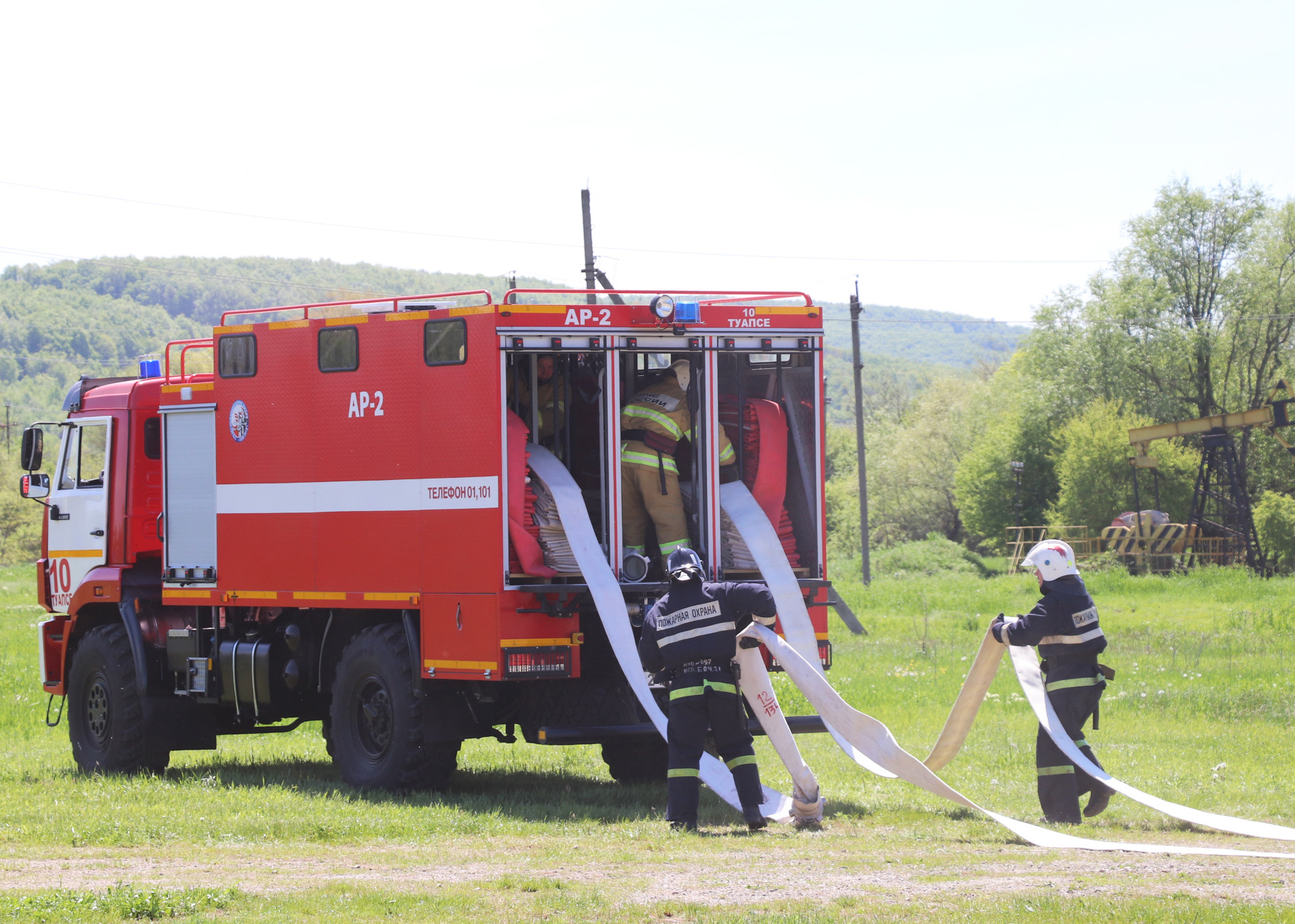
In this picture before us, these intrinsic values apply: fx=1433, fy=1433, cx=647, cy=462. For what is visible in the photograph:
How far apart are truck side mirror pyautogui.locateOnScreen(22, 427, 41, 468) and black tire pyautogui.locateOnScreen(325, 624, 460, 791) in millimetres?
3828

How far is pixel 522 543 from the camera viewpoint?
987cm

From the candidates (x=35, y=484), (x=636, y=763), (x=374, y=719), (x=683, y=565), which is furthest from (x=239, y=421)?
(x=683, y=565)

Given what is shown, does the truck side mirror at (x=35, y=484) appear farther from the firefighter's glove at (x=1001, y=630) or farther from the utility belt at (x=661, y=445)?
the firefighter's glove at (x=1001, y=630)

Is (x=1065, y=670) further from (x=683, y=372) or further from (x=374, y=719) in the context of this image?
(x=374, y=719)

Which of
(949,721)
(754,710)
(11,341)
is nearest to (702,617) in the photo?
(754,710)

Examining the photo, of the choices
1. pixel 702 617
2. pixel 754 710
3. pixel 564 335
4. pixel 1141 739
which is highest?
pixel 564 335

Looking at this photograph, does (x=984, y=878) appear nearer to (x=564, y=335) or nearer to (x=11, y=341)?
(x=564, y=335)

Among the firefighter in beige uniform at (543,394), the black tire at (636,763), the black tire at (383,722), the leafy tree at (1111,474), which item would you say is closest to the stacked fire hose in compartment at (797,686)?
the firefighter in beige uniform at (543,394)

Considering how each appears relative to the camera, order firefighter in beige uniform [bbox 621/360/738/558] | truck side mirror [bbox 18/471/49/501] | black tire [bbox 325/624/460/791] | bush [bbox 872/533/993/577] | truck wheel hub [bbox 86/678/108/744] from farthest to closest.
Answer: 1. bush [bbox 872/533/993/577]
2. truck side mirror [bbox 18/471/49/501]
3. truck wheel hub [bbox 86/678/108/744]
4. firefighter in beige uniform [bbox 621/360/738/558]
5. black tire [bbox 325/624/460/791]

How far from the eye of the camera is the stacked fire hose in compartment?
358 inches

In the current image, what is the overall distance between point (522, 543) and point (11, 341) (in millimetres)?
189354

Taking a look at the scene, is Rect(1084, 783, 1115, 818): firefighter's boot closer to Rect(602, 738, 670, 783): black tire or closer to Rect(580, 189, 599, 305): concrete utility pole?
Rect(602, 738, 670, 783): black tire

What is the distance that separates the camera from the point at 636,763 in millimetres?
11758

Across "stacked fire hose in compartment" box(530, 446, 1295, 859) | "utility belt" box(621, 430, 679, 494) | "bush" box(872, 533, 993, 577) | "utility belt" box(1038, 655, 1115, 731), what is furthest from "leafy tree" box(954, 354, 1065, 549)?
"utility belt" box(1038, 655, 1115, 731)
